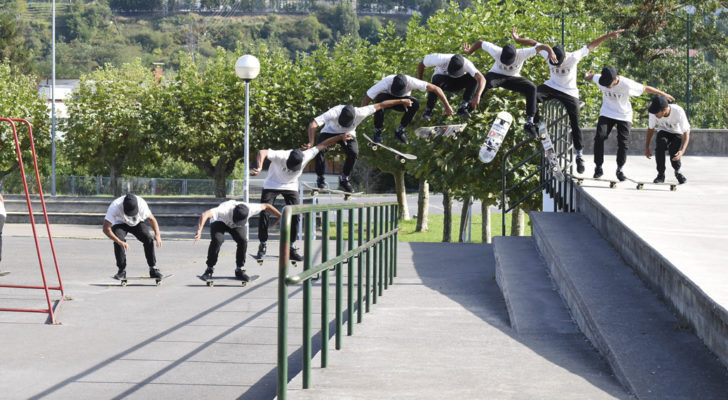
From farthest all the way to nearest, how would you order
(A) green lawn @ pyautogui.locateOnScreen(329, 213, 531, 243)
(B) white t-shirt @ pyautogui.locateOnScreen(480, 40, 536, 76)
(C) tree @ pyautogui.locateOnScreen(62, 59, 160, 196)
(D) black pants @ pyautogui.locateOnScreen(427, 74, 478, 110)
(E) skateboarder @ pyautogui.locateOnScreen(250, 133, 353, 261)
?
(C) tree @ pyautogui.locateOnScreen(62, 59, 160, 196) < (A) green lawn @ pyautogui.locateOnScreen(329, 213, 531, 243) < (D) black pants @ pyautogui.locateOnScreen(427, 74, 478, 110) < (B) white t-shirt @ pyautogui.locateOnScreen(480, 40, 536, 76) < (E) skateboarder @ pyautogui.locateOnScreen(250, 133, 353, 261)

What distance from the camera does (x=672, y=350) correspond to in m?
5.48

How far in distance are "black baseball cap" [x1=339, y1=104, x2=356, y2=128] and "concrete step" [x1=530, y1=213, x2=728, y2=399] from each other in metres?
3.59

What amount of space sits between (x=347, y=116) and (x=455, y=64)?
171 centimetres

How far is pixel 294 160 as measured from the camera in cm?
1156

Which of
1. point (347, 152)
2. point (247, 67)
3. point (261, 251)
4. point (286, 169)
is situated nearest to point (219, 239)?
point (261, 251)

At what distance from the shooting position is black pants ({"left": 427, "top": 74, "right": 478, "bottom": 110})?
38.9 ft

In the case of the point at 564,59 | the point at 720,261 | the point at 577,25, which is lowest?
the point at 720,261

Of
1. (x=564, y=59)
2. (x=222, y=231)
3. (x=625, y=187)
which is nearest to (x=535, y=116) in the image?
(x=564, y=59)

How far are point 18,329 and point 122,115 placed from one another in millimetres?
25842

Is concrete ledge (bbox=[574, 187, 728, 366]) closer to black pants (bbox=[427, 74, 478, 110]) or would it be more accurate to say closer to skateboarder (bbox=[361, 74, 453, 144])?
skateboarder (bbox=[361, 74, 453, 144])

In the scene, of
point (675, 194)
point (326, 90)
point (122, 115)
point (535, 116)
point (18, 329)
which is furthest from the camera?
point (122, 115)

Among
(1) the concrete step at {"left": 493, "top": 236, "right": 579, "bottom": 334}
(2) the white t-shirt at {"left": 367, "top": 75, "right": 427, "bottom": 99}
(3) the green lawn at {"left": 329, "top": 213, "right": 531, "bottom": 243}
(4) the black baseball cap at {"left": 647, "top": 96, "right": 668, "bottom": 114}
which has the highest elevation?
(2) the white t-shirt at {"left": 367, "top": 75, "right": 427, "bottom": 99}

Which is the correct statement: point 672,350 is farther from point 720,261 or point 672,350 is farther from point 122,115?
point 122,115

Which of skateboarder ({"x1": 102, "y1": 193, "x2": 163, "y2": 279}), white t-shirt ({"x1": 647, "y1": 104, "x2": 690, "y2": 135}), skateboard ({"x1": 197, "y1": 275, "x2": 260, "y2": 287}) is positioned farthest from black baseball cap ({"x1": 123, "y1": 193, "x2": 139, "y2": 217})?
white t-shirt ({"x1": 647, "y1": 104, "x2": 690, "y2": 135})
